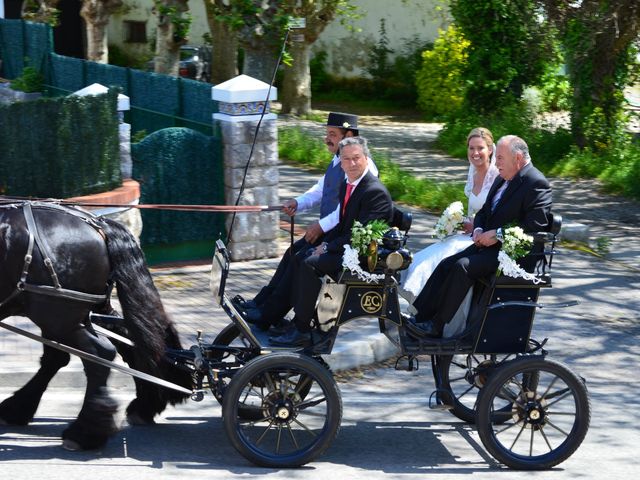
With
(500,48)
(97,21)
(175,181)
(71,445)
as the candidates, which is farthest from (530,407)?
(97,21)

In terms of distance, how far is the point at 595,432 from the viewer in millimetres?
6980

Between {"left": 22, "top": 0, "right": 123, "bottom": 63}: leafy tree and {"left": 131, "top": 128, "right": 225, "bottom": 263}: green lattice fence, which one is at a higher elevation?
{"left": 22, "top": 0, "right": 123, "bottom": 63}: leafy tree

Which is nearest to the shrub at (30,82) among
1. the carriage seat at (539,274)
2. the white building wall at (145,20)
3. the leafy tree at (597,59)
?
the leafy tree at (597,59)

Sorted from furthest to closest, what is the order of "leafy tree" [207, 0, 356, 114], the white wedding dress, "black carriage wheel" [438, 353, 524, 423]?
"leafy tree" [207, 0, 356, 114]
the white wedding dress
"black carriage wheel" [438, 353, 524, 423]

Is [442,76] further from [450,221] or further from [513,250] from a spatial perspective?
[513,250]

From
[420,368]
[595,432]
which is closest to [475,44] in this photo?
[420,368]

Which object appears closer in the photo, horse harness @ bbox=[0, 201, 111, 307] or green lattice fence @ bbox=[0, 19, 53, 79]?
horse harness @ bbox=[0, 201, 111, 307]

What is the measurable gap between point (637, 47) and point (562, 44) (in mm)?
1201

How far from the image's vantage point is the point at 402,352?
6387mm

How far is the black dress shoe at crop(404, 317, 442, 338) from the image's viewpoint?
6.41 meters

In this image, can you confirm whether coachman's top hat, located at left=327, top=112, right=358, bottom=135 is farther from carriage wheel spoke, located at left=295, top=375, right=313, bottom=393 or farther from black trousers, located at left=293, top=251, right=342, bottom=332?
carriage wheel spoke, located at left=295, top=375, right=313, bottom=393

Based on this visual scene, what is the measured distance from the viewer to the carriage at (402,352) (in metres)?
6.05

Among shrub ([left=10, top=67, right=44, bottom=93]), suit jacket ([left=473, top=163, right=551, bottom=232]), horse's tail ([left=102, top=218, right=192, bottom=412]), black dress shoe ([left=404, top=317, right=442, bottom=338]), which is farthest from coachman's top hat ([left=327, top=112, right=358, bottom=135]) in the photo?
shrub ([left=10, top=67, right=44, bottom=93])

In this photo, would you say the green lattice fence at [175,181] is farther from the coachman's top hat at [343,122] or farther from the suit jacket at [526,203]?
the suit jacket at [526,203]
